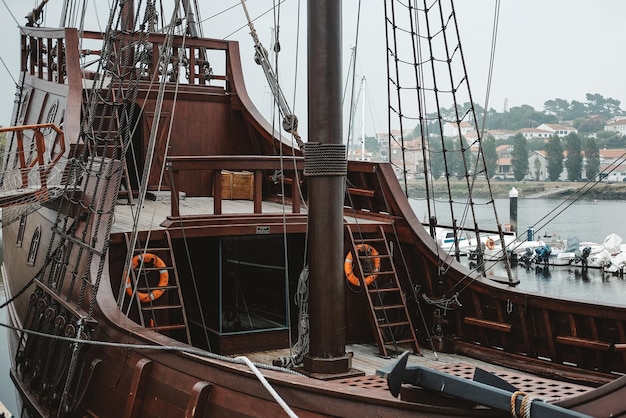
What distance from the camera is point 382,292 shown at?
6.41m

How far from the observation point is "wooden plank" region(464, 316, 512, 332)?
5641mm

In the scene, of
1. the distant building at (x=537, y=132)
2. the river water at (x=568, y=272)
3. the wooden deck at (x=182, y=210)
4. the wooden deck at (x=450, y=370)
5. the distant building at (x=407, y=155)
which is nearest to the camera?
the wooden deck at (x=450, y=370)

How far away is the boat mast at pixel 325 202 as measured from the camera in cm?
→ 465

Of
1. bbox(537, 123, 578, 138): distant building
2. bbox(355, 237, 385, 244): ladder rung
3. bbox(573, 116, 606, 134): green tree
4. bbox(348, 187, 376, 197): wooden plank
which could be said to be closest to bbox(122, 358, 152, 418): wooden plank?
bbox(355, 237, 385, 244): ladder rung

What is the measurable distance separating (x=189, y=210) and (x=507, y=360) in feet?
10.4

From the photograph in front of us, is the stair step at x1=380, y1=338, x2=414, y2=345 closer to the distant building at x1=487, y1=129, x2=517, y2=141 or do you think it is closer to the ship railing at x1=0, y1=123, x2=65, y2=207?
→ the ship railing at x1=0, y1=123, x2=65, y2=207

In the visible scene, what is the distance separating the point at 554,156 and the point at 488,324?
26.0 m

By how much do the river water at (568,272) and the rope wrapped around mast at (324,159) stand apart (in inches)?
45.1

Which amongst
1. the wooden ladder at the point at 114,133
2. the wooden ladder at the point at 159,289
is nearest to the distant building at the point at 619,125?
the wooden ladder at the point at 114,133

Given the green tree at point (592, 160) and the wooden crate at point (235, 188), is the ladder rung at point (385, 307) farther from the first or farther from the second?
the green tree at point (592, 160)

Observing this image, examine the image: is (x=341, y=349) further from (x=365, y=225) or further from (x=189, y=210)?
(x=189, y=210)

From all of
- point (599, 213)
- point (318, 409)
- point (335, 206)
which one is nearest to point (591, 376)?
point (335, 206)

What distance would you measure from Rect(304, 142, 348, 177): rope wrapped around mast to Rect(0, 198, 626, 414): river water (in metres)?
1.15

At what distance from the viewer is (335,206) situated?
15.3 ft
